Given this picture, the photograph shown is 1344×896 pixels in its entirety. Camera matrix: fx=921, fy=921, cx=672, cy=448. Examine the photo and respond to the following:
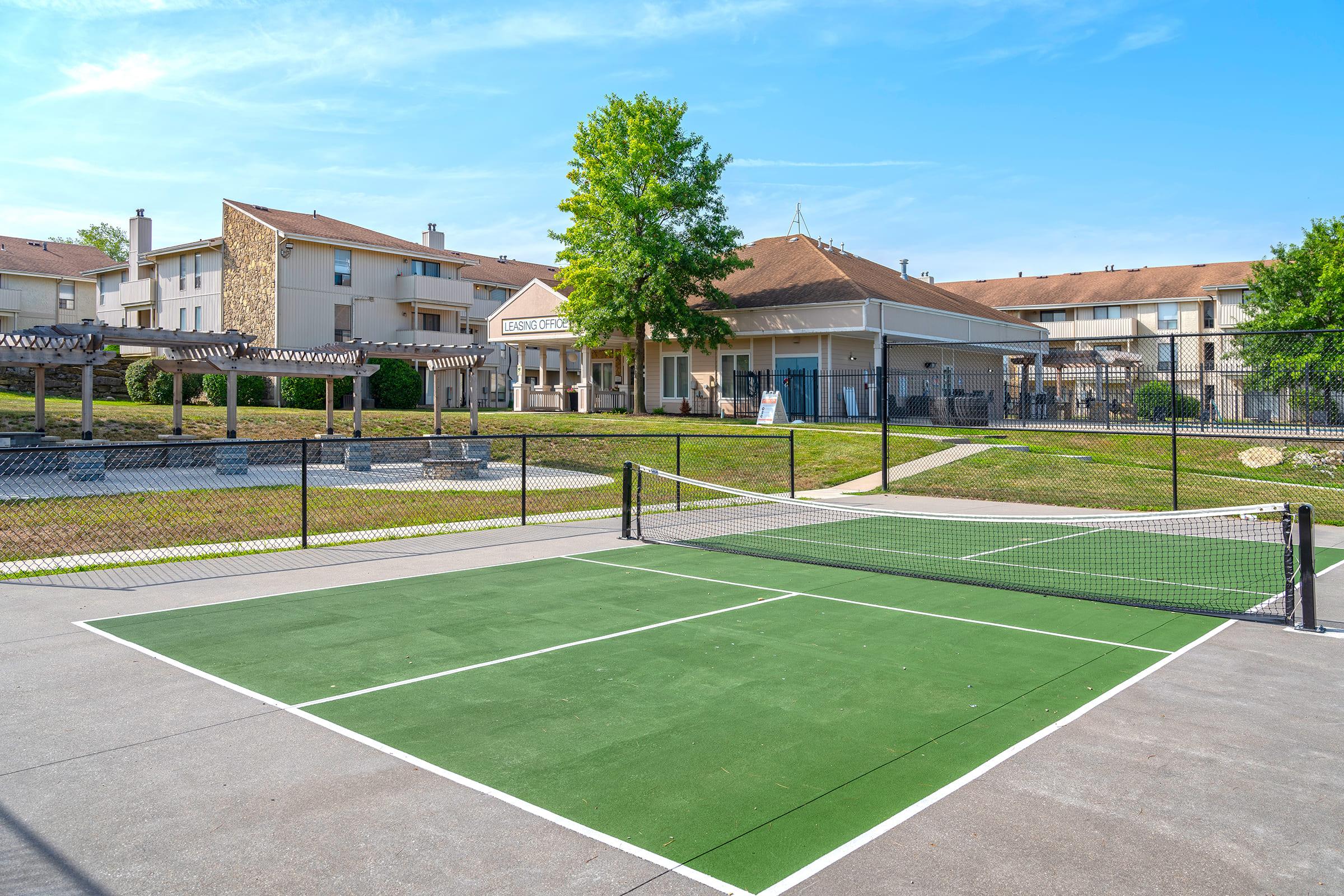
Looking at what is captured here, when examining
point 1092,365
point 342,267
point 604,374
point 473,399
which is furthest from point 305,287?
point 1092,365

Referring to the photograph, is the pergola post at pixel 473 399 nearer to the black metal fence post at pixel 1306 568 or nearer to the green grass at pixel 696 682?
the green grass at pixel 696 682

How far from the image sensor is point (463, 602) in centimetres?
938

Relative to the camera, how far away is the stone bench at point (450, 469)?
22.3m

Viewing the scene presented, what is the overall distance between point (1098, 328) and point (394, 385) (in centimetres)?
4444

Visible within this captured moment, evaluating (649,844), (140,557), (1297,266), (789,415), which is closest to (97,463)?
(140,557)

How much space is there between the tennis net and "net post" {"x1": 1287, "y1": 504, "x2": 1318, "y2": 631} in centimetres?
4

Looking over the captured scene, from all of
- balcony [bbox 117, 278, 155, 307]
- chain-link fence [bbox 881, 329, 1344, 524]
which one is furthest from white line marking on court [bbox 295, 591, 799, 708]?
balcony [bbox 117, 278, 155, 307]

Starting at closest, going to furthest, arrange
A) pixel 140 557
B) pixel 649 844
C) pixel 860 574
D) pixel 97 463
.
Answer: pixel 649 844, pixel 860 574, pixel 140 557, pixel 97 463

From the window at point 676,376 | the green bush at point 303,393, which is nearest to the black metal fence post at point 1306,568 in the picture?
the window at point 676,376

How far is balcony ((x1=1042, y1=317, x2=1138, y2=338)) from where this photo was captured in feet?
195

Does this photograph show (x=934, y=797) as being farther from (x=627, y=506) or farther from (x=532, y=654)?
(x=627, y=506)

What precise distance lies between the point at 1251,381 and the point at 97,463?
24640 millimetres

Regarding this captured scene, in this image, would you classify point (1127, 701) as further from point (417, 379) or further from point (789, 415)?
point (417, 379)

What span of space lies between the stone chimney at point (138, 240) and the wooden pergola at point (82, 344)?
36991 millimetres
